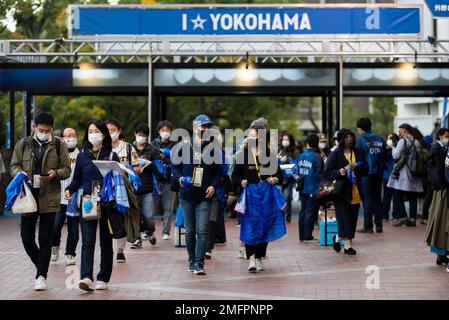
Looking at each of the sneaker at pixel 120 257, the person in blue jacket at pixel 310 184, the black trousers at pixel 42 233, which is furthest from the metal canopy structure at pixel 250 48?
the black trousers at pixel 42 233

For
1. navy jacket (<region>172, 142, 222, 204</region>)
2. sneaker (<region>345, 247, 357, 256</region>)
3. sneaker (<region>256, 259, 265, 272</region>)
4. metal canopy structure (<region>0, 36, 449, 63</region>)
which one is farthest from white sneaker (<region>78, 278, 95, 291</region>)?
metal canopy structure (<region>0, 36, 449, 63</region>)

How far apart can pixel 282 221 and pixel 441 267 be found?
2.08 metres

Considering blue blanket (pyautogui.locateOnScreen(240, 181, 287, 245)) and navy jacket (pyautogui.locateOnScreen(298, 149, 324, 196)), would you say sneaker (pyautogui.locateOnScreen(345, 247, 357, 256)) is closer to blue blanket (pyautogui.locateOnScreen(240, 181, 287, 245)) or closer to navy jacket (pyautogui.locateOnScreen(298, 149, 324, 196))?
navy jacket (pyautogui.locateOnScreen(298, 149, 324, 196))

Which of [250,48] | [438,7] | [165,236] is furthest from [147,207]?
[250,48]

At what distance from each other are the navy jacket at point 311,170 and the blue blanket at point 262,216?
3.47 metres

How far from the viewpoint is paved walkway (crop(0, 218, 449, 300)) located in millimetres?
9695

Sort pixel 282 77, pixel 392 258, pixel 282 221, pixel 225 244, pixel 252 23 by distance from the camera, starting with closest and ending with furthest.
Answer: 1. pixel 282 221
2. pixel 392 258
3. pixel 225 244
4. pixel 252 23
5. pixel 282 77

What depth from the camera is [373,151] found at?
16.2 meters

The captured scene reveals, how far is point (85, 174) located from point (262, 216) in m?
2.54

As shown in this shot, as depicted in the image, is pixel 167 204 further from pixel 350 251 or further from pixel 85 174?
pixel 85 174

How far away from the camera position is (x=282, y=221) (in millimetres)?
11516

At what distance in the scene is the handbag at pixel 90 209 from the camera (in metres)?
9.64

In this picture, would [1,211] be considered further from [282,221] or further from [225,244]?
[282,221]
